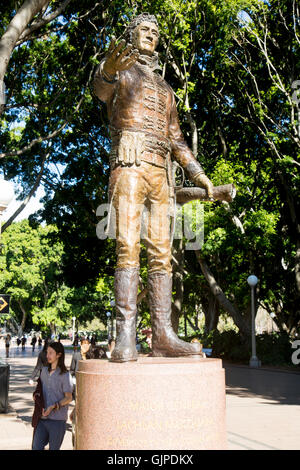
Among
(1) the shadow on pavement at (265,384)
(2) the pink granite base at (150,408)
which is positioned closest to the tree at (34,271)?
(1) the shadow on pavement at (265,384)

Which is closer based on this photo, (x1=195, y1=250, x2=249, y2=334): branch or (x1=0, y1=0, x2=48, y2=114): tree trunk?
(x1=0, y1=0, x2=48, y2=114): tree trunk

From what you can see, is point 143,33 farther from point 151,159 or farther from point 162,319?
point 162,319

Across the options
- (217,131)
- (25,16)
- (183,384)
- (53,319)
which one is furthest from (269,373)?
(53,319)

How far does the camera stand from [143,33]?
5266 millimetres

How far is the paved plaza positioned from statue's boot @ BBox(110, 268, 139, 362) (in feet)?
9.76

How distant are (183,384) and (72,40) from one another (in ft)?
47.1

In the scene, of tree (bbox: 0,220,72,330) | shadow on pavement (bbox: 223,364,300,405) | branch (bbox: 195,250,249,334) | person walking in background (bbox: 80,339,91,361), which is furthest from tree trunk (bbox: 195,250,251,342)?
tree (bbox: 0,220,72,330)

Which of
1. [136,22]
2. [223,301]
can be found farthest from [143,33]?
[223,301]

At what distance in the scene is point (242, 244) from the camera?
19.2 meters

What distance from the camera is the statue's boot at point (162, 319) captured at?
4.87 meters

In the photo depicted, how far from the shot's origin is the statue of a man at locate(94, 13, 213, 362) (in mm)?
4762

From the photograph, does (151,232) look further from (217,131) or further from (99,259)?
(99,259)

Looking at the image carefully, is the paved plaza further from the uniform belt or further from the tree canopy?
the tree canopy
